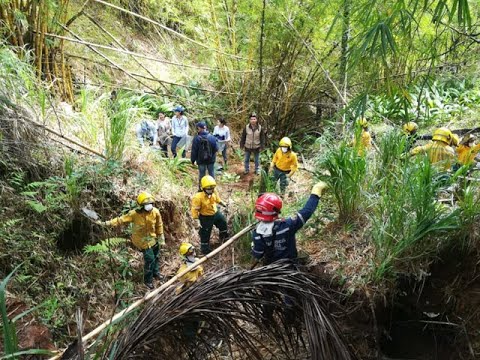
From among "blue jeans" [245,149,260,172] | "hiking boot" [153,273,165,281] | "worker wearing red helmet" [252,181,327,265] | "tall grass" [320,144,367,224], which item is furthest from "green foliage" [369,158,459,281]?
"blue jeans" [245,149,260,172]

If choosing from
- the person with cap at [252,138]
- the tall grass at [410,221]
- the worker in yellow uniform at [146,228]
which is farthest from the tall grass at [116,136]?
the tall grass at [410,221]

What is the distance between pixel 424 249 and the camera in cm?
351

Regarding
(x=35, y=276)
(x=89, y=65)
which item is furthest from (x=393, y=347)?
(x=89, y=65)

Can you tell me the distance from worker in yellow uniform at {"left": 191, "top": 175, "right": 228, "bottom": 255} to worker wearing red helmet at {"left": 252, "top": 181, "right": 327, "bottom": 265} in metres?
1.65

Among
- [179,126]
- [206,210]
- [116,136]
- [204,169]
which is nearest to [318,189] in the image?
[206,210]

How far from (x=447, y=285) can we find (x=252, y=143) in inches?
197

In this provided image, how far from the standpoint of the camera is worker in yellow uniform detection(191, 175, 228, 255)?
17.6 feet

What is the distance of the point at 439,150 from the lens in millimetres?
4617

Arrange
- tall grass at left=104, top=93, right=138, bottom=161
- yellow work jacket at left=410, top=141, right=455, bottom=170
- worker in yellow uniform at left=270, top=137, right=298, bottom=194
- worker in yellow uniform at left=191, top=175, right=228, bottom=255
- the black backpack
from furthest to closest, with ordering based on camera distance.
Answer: the black backpack → worker in yellow uniform at left=270, top=137, right=298, bottom=194 → tall grass at left=104, top=93, right=138, bottom=161 → worker in yellow uniform at left=191, top=175, right=228, bottom=255 → yellow work jacket at left=410, top=141, right=455, bottom=170

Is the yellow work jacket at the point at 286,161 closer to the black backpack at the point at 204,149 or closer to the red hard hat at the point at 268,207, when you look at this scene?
the black backpack at the point at 204,149

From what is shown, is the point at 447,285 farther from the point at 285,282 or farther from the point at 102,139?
the point at 102,139

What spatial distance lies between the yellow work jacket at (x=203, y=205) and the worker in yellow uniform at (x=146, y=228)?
1.91ft

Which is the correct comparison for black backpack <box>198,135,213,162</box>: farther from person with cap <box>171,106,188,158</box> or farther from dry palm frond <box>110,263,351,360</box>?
dry palm frond <box>110,263,351,360</box>

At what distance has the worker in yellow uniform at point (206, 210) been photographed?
5.35 metres
